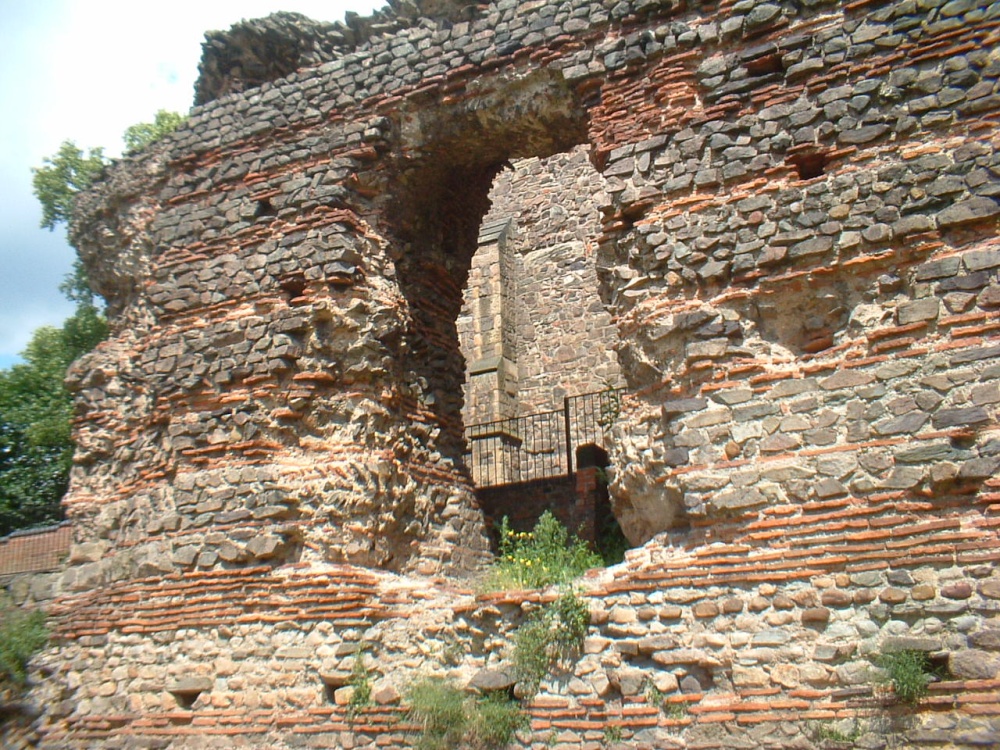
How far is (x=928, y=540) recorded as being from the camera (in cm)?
480

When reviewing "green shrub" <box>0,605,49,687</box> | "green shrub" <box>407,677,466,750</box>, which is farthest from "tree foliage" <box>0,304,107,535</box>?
"green shrub" <box>407,677,466,750</box>

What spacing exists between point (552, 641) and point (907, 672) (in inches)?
79.1

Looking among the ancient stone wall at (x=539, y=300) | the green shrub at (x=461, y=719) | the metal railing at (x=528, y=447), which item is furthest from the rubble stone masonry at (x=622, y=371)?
the ancient stone wall at (x=539, y=300)

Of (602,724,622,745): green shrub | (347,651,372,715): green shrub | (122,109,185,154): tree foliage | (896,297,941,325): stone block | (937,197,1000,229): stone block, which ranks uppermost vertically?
(122,109,185,154): tree foliage

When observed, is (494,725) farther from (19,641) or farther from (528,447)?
(528,447)

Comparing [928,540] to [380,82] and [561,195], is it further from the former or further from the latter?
[561,195]

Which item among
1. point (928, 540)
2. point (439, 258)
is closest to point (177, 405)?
point (439, 258)

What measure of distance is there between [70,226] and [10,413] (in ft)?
15.1

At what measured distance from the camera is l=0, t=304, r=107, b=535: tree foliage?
12.0 m

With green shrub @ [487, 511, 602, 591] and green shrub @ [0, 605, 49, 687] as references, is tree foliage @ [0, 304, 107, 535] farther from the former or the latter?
green shrub @ [487, 511, 602, 591]

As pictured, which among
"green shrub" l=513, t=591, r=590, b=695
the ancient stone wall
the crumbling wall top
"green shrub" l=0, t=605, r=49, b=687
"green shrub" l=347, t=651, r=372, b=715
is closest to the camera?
"green shrub" l=513, t=591, r=590, b=695

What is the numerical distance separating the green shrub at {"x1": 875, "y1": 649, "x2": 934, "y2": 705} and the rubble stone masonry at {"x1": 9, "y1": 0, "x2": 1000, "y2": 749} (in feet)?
0.21

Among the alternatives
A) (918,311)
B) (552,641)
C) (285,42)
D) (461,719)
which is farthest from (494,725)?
(285,42)

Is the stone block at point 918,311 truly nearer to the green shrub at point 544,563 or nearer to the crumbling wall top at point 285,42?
the green shrub at point 544,563
